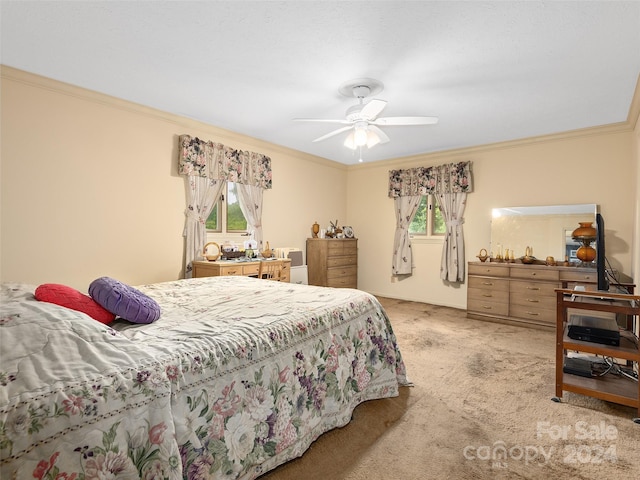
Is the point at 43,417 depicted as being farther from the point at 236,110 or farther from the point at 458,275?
the point at 458,275

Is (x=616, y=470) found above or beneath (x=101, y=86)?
beneath

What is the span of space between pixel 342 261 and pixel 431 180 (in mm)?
2078

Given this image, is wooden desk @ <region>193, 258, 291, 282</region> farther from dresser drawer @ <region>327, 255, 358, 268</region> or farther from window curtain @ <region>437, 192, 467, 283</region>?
window curtain @ <region>437, 192, 467, 283</region>

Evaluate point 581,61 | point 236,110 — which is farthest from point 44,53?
point 581,61

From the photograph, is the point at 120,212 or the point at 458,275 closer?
the point at 120,212

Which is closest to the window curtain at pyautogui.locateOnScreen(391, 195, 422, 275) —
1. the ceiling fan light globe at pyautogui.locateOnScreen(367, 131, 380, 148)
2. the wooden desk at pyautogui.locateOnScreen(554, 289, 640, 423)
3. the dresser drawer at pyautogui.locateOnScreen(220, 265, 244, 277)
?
the ceiling fan light globe at pyautogui.locateOnScreen(367, 131, 380, 148)

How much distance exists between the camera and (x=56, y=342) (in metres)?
1.09

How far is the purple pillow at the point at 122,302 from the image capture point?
1582mm

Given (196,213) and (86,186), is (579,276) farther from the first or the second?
(86,186)

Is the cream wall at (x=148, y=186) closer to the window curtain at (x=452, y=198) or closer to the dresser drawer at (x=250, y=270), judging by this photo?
the window curtain at (x=452, y=198)

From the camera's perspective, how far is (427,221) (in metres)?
5.69

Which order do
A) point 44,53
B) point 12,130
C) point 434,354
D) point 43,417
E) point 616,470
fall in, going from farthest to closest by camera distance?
1. point 434,354
2. point 12,130
3. point 44,53
4. point 616,470
5. point 43,417

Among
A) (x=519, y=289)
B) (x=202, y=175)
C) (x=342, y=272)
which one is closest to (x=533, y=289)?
(x=519, y=289)

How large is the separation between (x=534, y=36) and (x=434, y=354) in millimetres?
2789
